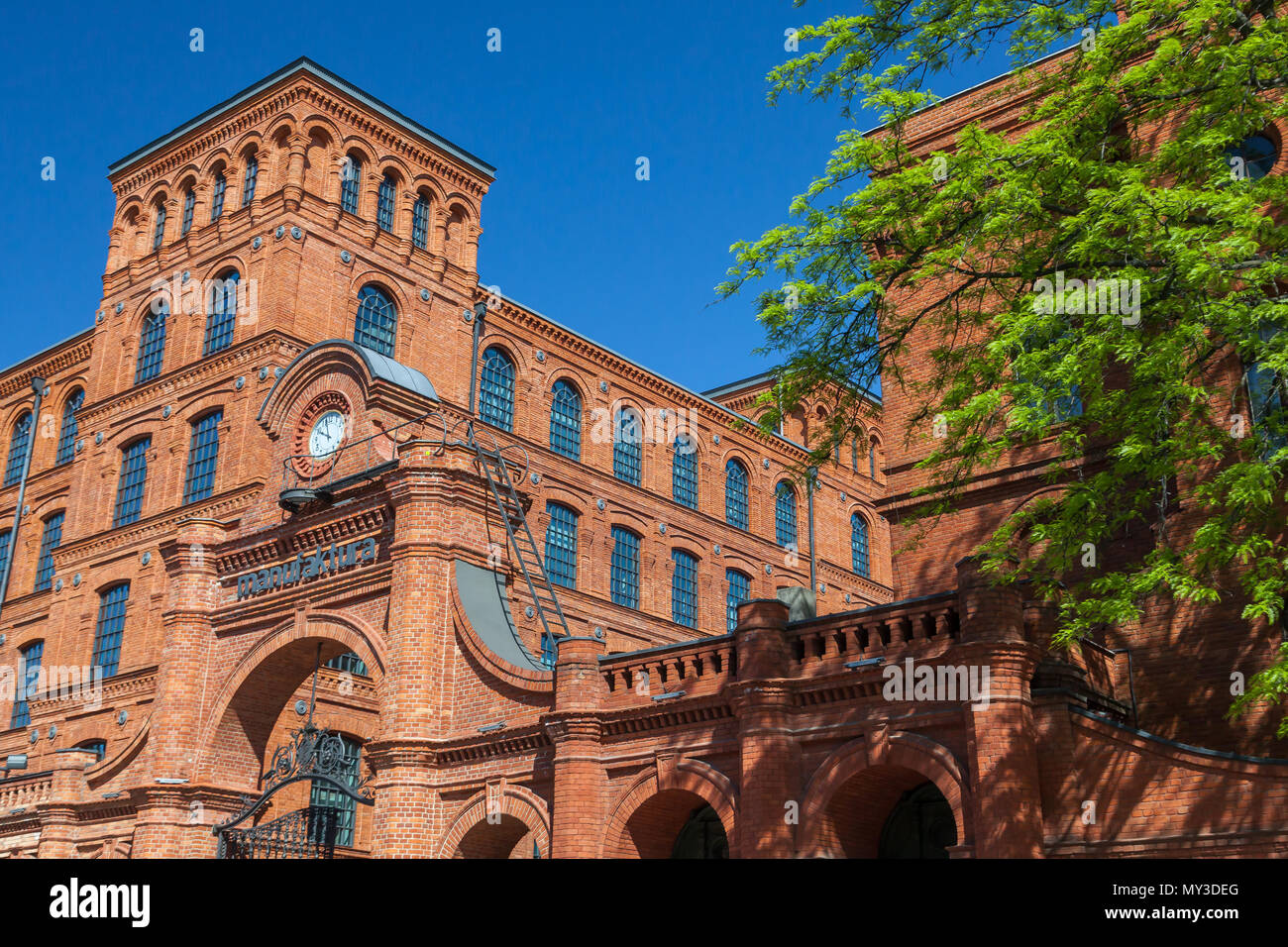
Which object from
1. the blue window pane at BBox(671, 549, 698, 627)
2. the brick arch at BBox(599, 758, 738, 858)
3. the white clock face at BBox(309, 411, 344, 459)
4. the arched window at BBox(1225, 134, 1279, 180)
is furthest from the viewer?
the blue window pane at BBox(671, 549, 698, 627)

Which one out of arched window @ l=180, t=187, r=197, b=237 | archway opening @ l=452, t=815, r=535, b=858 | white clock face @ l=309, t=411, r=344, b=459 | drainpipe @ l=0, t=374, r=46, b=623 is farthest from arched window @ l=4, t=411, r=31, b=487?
archway opening @ l=452, t=815, r=535, b=858

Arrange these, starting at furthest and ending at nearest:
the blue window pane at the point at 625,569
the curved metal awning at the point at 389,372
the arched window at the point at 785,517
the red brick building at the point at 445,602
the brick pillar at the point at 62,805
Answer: the arched window at the point at 785,517 → the blue window pane at the point at 625,569 → the brick pillar at the point at 62,805 → the curved metal awning at the point at 389,372 → the red brick building at the point at 445,602

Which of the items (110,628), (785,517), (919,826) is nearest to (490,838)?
(919,826)

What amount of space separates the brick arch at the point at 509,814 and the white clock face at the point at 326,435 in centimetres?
744

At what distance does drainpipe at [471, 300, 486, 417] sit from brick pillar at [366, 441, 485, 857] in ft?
53.7

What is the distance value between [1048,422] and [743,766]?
19.6ft

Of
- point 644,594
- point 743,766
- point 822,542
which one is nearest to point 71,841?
point 743,766

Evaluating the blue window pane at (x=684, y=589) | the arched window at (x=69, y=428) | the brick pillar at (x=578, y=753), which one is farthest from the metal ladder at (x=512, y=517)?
the arched window at (x=69, y=428)

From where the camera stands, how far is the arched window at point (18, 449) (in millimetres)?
44594

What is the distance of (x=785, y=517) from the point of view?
47.0 meters

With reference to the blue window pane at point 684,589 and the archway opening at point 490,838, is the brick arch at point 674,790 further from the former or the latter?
the blue window pane at point 684,589

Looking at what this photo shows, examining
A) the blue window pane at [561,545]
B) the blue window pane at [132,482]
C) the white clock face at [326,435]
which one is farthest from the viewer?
the blue window pane at [561,545]

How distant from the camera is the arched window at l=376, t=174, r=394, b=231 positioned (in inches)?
1463

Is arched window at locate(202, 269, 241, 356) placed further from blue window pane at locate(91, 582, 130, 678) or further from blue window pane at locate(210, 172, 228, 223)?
blue window pane at locate(91, 582, 130, 678)
